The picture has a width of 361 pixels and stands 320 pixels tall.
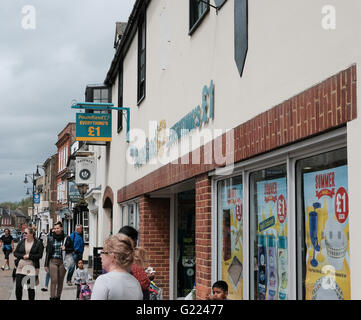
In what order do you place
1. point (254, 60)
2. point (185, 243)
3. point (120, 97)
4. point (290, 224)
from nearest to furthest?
point (290, 224), point (254, 60), point (185, 243), point (120, 97)

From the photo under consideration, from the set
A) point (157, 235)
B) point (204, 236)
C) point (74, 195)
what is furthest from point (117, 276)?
point (74, 195)

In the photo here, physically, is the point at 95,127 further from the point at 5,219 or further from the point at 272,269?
the point at 5,219

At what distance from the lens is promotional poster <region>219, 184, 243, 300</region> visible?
6293mm

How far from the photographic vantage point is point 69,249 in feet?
42.8

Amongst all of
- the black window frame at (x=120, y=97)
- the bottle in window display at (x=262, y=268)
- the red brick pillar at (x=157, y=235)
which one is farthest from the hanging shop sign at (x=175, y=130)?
the black window frame at (x=120, y=97)

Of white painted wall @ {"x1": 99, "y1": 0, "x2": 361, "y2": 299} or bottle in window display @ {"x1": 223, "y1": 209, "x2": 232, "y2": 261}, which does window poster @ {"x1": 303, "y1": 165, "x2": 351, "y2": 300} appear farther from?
bottle in window display @ {"x1": 223, "y1": 209, "x2": 232, "y2": 261}

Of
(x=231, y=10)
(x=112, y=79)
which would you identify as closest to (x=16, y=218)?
(x=112, y=79)

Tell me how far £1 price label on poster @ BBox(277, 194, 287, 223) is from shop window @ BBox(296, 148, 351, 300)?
0.92ft

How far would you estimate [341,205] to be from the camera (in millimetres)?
4168

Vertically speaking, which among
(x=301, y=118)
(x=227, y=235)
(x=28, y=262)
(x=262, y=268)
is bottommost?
(x=28, y=262)

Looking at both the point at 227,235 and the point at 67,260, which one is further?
the point at 67,260

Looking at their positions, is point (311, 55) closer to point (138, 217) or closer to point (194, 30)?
point (194, 30)

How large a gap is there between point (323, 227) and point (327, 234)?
0.25 feet

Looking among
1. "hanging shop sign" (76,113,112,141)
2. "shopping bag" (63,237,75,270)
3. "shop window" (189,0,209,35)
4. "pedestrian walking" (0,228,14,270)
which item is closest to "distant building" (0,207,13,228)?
"pedestrian walking" (0,228,14,270)
